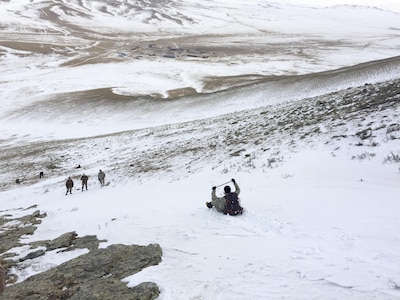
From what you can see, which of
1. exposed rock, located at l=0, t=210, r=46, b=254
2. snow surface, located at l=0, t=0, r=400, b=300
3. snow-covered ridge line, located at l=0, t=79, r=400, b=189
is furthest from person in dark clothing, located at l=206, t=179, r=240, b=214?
exposed rock, located at l=0, t=210, r=46, b=254

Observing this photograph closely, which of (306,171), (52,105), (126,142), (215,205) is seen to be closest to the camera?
(215,205)

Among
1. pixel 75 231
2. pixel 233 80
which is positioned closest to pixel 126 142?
pixel 75 231

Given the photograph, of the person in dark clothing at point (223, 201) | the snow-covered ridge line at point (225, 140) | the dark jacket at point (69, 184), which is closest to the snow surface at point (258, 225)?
the person in dark clothing at point (223, 201)

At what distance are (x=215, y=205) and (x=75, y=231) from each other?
4415mm

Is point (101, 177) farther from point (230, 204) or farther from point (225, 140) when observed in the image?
point (230, 204)

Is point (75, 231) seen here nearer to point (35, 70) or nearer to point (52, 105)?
point (52, 105)

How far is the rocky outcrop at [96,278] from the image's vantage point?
5977 millimetres

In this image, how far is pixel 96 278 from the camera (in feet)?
21.8

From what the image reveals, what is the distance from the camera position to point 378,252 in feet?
20.6

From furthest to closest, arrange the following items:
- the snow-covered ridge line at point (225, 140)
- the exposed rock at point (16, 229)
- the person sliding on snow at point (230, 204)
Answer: the snow-covered ridge line at point (225, 140)
the exposed rock at point (16, 229)
the person sliding on snow at point (230, 204)

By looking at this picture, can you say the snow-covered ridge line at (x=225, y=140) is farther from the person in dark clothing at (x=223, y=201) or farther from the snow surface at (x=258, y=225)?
the person in dark clothing at (x=223, y=201)

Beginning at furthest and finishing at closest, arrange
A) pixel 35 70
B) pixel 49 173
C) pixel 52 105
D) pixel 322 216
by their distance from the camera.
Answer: pixel 35 70, pixel 52 105, pixel 49 173, pixel 322 216

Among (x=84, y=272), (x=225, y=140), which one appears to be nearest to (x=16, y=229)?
(x=84, y=272)

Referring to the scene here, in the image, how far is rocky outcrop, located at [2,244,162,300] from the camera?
235 inches
